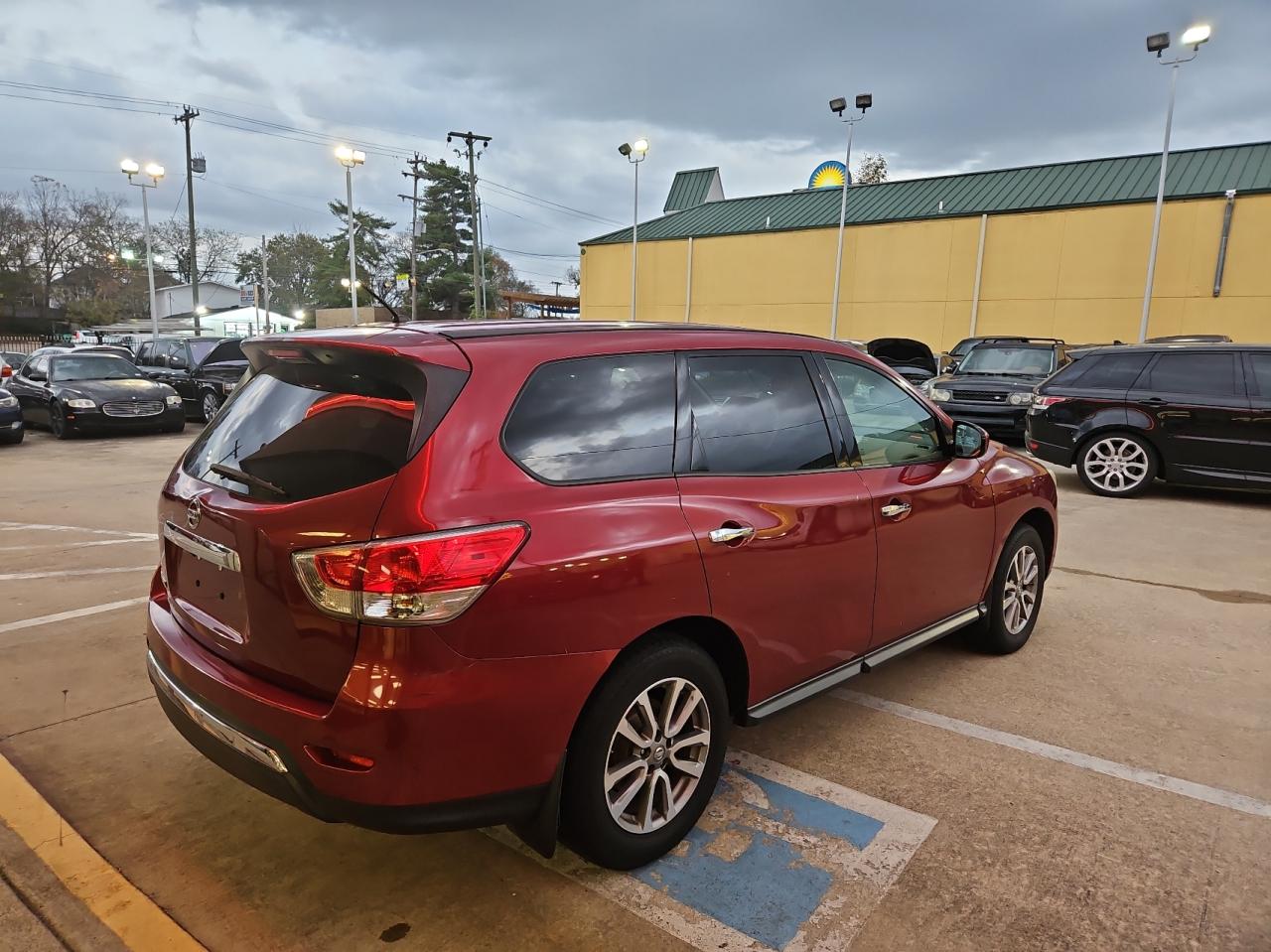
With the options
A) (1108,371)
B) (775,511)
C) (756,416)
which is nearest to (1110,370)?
(1108,371)

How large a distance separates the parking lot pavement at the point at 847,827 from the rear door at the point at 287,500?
0.74m

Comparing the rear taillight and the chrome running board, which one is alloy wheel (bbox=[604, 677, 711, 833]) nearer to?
the chrome running board

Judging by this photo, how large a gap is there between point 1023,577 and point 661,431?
282cm

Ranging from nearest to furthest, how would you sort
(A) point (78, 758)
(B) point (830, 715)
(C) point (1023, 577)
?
(A) point (78, 758) < (B) point (830, 715) < (C) point (1023, 577)

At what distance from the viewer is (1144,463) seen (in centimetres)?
859

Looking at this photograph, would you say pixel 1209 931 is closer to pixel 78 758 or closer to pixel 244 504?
pixel 244 504

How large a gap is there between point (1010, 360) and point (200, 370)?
14.9 meters

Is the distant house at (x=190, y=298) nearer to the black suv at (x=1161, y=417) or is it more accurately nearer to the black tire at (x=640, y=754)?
the black suv at (x=1161, y=417)

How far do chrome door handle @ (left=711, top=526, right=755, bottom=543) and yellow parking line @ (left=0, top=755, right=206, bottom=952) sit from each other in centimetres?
185

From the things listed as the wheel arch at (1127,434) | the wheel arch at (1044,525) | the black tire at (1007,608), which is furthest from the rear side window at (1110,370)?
the black tire at (1007,608)

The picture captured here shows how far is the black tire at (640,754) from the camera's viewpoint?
2.27m

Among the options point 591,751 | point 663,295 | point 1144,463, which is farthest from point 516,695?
point 663,295

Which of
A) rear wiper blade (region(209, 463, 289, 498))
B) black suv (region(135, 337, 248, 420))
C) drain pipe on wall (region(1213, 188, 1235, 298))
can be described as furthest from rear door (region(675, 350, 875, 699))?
drain pipe on wall (region(1213, 188, 1235, 298))

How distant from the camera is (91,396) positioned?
13.1m
